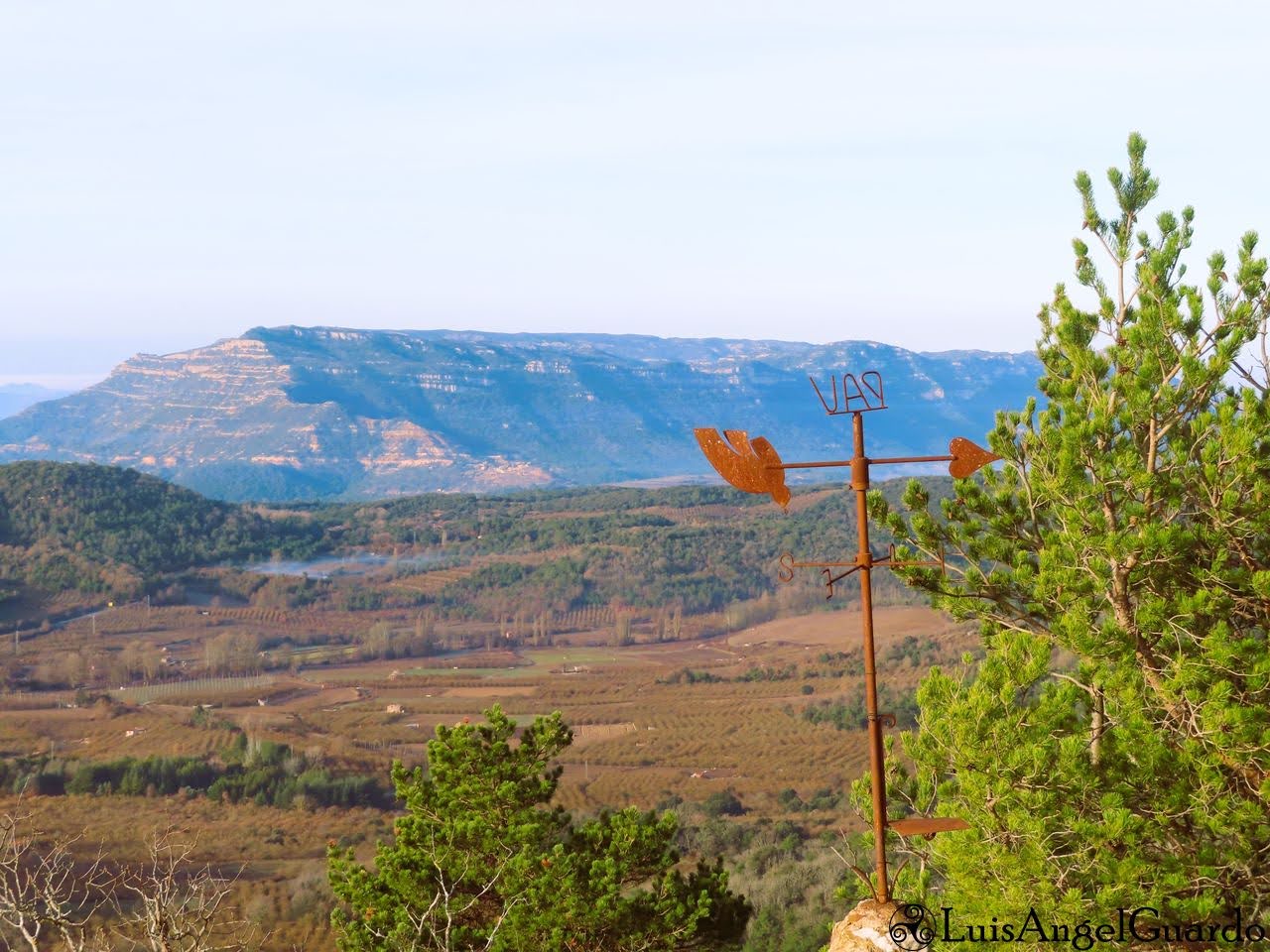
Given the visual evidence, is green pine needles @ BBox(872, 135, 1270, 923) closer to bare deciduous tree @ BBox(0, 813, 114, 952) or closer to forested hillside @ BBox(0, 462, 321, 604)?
bare deciduous tree @ BBox(0, 813, 114, 952)

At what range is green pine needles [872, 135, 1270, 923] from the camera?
29.8 ft

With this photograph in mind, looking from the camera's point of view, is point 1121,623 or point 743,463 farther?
point 1121,623

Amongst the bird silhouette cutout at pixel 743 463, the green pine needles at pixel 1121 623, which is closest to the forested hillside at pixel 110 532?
the green pine needles at pixel 1121 623

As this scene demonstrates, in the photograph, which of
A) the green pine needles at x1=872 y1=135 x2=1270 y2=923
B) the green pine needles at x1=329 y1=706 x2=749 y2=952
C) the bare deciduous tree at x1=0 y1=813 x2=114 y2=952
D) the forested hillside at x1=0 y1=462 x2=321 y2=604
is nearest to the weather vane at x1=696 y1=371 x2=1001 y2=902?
the green pine needles at x1=872 y1=135 x2=1270 y2=923

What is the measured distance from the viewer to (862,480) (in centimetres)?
651

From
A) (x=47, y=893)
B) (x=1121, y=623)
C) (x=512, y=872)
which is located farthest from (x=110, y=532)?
(x=1121, y=623)

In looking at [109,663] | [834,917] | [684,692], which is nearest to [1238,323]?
[834,917]

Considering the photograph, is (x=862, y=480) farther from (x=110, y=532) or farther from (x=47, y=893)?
(x=110, y=532)

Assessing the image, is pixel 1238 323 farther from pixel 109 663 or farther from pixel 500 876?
pixel 109 663

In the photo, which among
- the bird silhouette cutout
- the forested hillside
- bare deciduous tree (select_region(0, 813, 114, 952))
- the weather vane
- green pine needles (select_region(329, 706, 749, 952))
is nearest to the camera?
the weather vane

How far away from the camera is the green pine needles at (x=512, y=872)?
1161 cm

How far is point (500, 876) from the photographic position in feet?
39.2

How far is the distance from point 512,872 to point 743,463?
6028 millimetres

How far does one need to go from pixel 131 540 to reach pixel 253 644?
21247 millimetres
